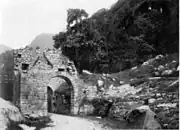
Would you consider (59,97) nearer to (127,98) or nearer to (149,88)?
(127,98)

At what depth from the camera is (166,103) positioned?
1283 cm

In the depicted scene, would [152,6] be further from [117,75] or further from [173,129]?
[173,129]

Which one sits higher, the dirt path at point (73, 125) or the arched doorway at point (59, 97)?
the arched doorway at point (59, 97)

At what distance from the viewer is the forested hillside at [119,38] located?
24406mm

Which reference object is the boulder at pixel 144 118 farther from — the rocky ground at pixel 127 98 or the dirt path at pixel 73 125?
the dirt path at pixel 73 125

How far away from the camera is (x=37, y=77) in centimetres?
1817

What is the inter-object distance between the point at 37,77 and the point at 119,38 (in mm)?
12712

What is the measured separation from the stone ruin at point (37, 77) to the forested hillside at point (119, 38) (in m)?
5.22

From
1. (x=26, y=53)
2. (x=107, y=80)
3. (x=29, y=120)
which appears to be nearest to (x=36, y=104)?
(x=29, y=120)

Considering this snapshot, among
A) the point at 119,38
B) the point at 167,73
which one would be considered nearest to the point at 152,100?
the point at 167,73

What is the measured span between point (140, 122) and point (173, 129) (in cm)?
182

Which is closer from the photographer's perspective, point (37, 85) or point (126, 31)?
point (37, 85)

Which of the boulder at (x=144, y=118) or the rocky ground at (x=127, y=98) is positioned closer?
the boulder at (x=144, y=118)

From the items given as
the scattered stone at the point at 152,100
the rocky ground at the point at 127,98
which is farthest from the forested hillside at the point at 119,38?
the scattered stone at the point at 152,100
